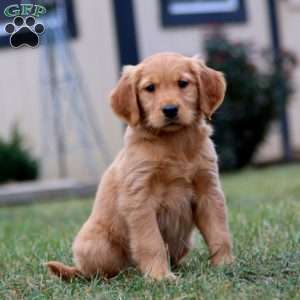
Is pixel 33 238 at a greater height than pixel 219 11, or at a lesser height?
lesser

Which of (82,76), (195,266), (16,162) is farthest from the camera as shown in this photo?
(82,76)

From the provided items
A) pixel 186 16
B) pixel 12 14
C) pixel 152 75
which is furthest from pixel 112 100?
pixel 186 16

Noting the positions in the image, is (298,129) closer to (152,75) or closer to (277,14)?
(277,14)

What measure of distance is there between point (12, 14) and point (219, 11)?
9615 millimetres

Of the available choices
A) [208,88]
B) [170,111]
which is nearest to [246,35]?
[208,88]

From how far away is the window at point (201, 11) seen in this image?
13.6 meters

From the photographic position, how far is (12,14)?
15.1 feet

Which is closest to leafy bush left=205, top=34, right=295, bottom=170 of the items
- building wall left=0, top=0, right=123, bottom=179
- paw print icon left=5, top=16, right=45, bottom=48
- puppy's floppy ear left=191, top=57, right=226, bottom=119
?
building wall left=0, top=0, right=123, bottom=179

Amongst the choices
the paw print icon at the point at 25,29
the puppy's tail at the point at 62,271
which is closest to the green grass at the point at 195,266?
the puppy's tail at the point at 62,271

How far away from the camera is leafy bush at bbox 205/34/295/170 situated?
13.3m

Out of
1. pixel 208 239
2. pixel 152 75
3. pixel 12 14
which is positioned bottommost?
pixel 208 239

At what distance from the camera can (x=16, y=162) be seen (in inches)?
491

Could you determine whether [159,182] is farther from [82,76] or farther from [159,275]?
[82,76]

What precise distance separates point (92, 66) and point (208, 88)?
8.64 m
